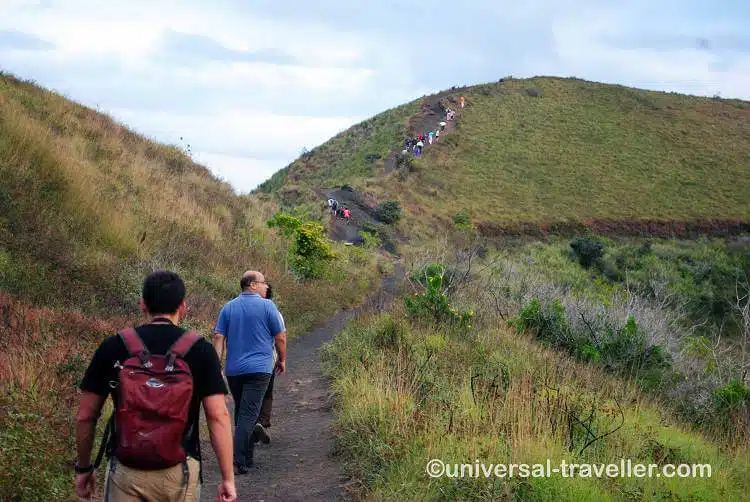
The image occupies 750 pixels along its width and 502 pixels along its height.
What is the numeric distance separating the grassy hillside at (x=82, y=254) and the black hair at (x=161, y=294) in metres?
2.34

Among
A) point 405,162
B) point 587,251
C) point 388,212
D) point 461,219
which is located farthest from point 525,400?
point 405,162

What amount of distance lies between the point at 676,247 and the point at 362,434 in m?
41.4

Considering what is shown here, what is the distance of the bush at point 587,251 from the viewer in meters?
36.8

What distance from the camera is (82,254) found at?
11.0 m

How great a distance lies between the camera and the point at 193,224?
16.4m

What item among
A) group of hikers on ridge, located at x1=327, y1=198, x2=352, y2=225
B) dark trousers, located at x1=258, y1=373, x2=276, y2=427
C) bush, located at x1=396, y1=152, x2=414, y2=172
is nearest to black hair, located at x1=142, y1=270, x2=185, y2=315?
dark trousers, located at x1=258, y1=373, x2=276, y2=427

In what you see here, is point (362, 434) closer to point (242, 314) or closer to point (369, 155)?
point (242, 314)

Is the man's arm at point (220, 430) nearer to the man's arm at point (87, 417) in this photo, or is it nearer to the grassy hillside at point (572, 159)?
the man's arm at point (87, 417)

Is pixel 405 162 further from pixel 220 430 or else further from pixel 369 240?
pixel 220 430

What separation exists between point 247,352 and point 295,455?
134 centimetres

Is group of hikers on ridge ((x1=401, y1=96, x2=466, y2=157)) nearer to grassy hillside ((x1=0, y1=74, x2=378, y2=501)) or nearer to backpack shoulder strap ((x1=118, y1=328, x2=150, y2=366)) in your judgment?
grassy hillside ((x1=0, y1=74, x2=378, y2=501))

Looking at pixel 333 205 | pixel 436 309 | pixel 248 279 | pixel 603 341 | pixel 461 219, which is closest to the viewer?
pixel 248 279

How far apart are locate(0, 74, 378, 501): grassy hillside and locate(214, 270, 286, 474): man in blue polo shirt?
141 cm

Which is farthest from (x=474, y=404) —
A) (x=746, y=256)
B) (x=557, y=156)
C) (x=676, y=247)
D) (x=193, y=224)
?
(x=557, y=156)
